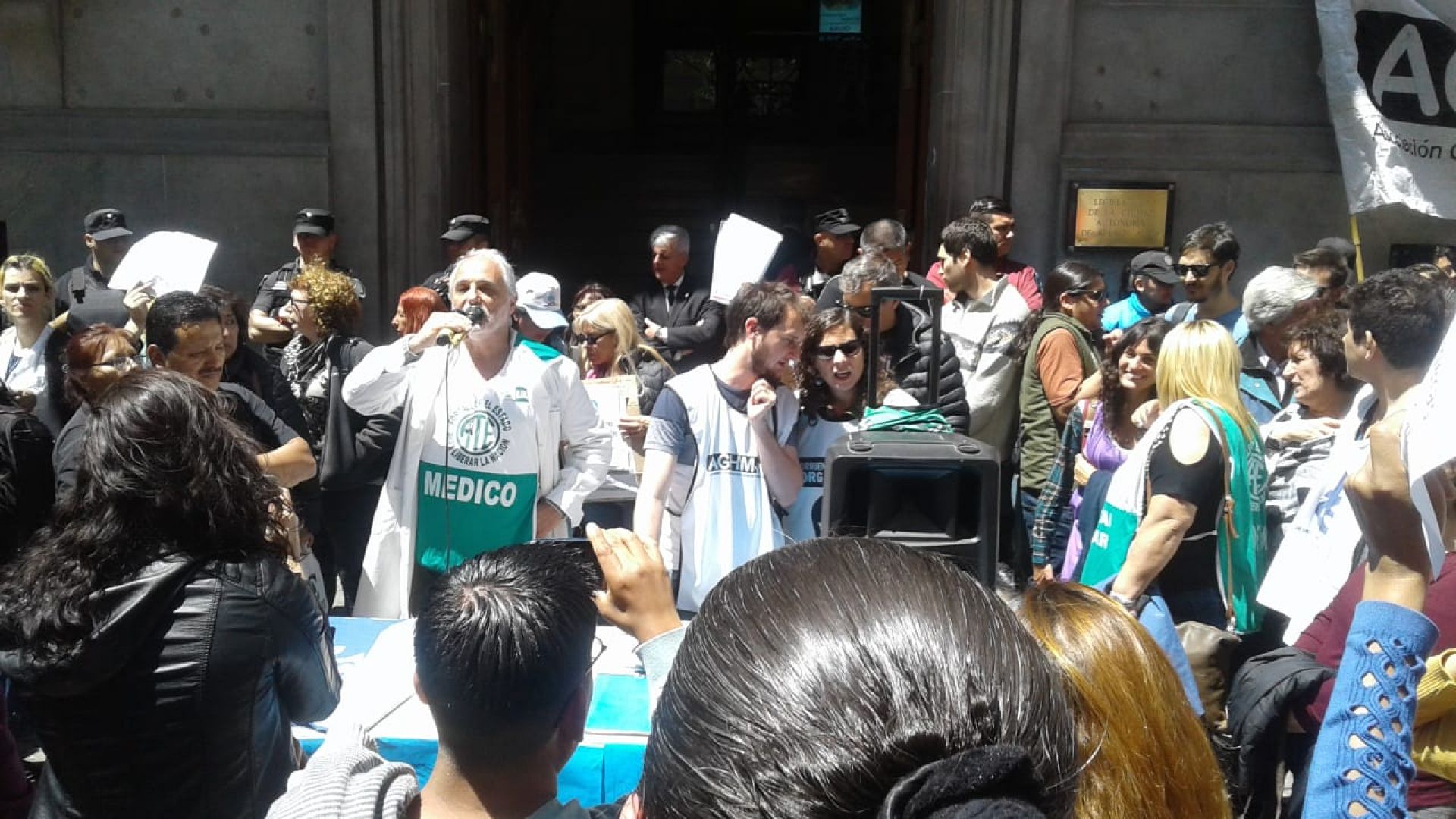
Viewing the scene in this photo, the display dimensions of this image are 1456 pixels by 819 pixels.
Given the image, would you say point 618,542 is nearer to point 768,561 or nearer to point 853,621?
point 768,561

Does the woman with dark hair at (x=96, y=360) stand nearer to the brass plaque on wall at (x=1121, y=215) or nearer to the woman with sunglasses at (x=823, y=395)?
the woman with sunglasses at (x=823, y=395)

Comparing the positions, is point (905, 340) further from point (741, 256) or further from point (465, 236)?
point (465, 236)

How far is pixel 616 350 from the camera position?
5.91m

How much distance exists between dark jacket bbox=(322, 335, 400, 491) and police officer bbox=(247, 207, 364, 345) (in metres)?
1.60

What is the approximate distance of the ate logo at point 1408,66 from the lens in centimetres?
804

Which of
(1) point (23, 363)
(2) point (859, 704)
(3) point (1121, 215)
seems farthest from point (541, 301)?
(2) point (859, 704)

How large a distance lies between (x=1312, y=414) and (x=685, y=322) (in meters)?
3.87

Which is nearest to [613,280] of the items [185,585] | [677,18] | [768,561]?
[677,18]

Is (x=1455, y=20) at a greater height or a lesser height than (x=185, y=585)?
greater

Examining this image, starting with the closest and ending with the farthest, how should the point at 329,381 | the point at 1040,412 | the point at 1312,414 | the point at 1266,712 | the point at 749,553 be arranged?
the point at 1266,712 < the point at 749,553 < the point at 1312,414 < the point at 329,381 < the point at 1040,412

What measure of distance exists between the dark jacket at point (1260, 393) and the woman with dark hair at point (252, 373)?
3436 millimetres

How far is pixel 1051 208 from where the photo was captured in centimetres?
866

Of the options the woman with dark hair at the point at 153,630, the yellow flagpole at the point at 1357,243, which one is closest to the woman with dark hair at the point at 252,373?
the woman with dark hair at the point at 153,630

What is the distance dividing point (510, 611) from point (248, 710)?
0.75 m
